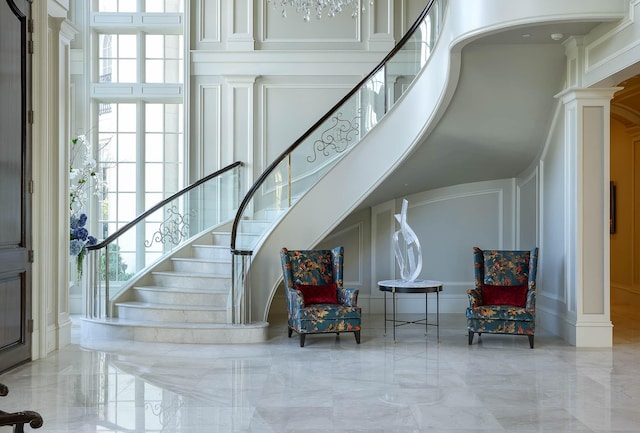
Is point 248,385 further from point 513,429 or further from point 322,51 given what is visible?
point 322,51

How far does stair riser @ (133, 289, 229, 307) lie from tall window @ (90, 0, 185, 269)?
7.51ft

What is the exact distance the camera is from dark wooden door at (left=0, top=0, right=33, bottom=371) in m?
5.51

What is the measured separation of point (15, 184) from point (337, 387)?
3261 millimetres

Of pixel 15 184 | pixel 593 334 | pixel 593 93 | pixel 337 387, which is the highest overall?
pixel 593 93

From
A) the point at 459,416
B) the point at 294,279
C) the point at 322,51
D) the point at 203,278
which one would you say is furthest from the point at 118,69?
the point at 459,416

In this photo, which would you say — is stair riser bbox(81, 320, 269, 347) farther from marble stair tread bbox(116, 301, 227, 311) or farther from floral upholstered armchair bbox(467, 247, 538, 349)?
floral upholstered armchair bbox(467, 247, 538, 349)

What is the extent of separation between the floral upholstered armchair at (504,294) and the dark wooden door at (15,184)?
4.35 meters

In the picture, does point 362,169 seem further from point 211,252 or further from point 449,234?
point 449,234

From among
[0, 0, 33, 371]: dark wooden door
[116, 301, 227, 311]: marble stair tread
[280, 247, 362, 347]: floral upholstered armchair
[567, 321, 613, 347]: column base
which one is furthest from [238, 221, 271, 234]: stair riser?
[567, 321, 613, 347]: column base

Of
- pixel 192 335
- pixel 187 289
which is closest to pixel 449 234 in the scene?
pixel 187 289

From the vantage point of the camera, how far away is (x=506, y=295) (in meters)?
7.22

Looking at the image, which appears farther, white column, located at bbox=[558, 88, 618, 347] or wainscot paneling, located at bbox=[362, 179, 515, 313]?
wainscot paneling, located at bbox=[362, 179, 515, 313]

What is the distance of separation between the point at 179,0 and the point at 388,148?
4.39m

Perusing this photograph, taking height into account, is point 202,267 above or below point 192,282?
above
